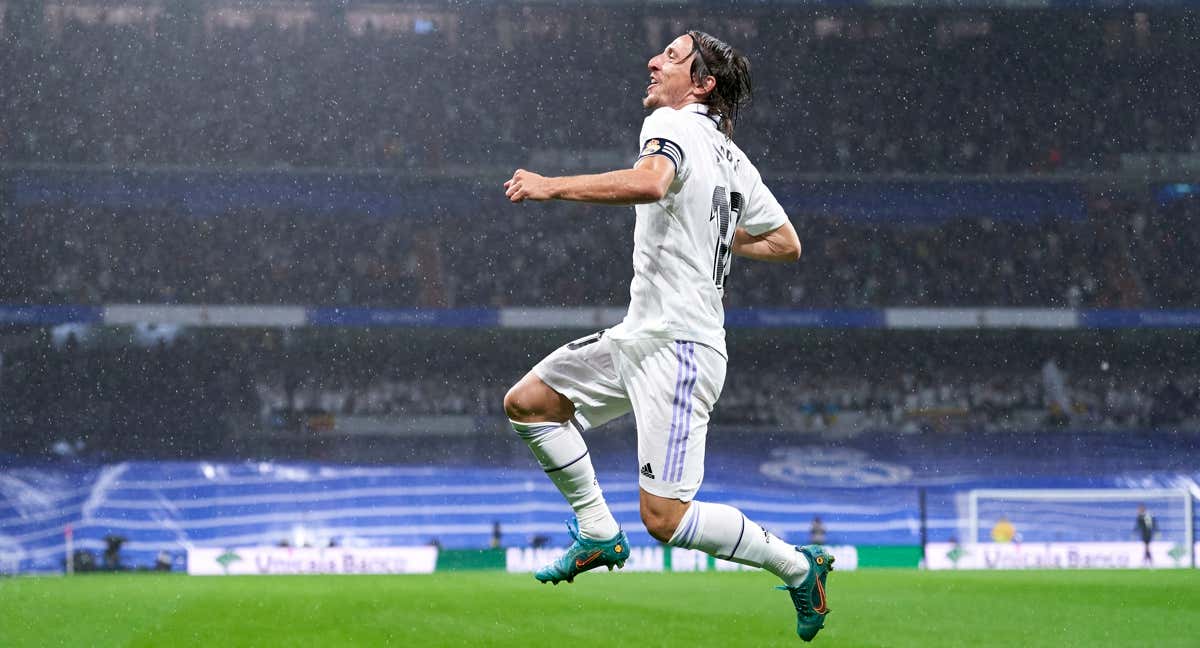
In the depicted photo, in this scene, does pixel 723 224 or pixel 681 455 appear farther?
pixel 723 224

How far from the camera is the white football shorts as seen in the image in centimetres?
328

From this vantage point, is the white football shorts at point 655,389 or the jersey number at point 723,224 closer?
the white football shorts at point 655,389

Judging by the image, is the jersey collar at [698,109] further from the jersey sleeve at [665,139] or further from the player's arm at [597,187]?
the player's arm at [597,187]

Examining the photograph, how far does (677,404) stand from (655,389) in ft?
0.24

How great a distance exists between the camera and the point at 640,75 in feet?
61.4

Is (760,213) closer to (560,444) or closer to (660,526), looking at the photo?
(560,444)

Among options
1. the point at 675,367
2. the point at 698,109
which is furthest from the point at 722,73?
the point at 675,367

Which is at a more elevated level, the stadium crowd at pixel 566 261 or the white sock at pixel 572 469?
the stadium crowd at pixel 566 261

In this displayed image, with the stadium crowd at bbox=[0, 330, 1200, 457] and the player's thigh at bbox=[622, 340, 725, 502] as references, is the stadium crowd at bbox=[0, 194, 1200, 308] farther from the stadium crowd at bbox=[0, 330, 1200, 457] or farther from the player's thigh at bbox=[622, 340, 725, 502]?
the player's thigh at bbox=[622, 340, 725, 502]

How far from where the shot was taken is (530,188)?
9.41 feet

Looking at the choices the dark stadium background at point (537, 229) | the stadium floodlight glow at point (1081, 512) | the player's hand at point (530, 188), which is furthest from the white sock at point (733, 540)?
the dark stadium background at point (537, 229)

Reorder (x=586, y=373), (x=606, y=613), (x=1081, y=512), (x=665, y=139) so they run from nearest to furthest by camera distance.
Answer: (x=665, y=139) < (x=586, y=373) < (x=606, y=613) < (x=1081, y=512)

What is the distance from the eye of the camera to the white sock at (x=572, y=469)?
3.51 meters

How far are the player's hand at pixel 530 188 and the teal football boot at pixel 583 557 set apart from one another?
1.07 m
